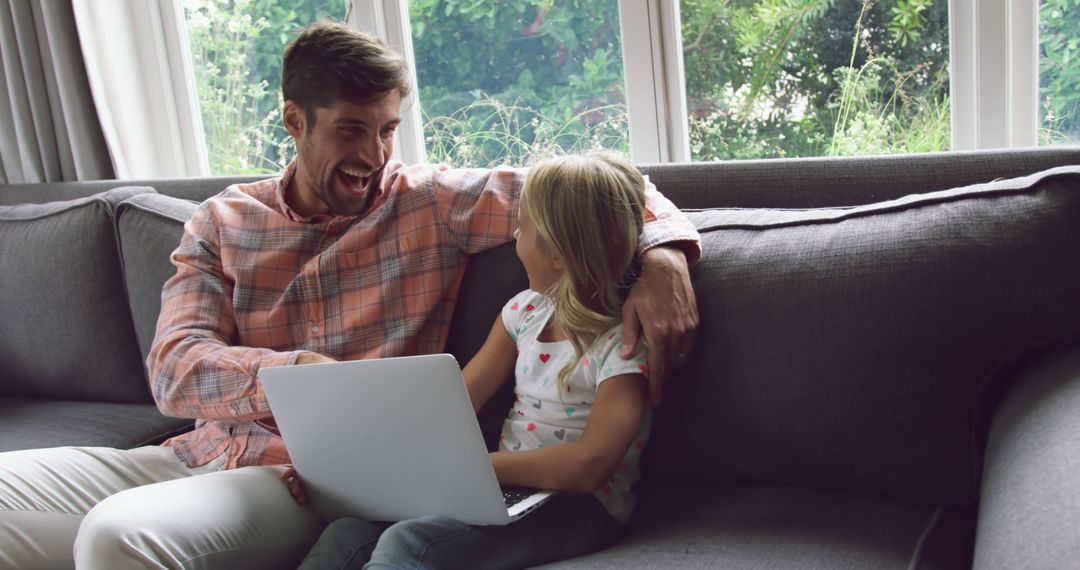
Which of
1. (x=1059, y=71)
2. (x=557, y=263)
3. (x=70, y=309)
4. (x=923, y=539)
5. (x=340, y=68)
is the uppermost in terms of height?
(x=340, y=68)

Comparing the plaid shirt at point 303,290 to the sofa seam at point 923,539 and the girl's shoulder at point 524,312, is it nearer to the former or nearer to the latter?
the girl's shoulder at point 524,312

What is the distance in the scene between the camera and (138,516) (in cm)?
131

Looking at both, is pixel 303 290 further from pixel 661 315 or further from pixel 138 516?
pixel 661 315

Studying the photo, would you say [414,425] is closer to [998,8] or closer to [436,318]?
[436,318]

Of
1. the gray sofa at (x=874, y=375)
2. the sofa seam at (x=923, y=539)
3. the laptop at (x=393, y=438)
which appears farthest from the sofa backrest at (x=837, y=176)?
the laptop at (x=393, y=438)

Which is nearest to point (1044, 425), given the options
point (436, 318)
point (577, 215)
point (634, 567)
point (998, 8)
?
point (634, 567)

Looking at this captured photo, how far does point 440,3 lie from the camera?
263 cm

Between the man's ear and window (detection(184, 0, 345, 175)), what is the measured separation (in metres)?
1.09

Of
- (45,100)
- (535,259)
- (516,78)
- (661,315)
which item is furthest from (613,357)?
(45,100)

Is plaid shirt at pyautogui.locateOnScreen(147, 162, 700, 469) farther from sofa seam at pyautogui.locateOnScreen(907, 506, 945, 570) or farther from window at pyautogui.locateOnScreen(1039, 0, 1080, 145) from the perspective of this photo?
window at pyautogui.locateOnScreen(1039, 0, 1080, 145)

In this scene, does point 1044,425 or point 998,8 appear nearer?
point 1044,425

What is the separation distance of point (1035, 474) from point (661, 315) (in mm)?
503

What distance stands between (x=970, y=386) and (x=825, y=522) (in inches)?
10.1

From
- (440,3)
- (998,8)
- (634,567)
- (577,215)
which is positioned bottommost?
(634,567)
